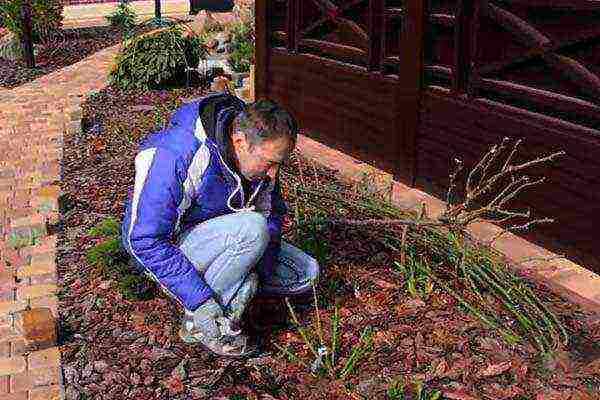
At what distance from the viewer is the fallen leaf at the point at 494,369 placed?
10.9ft

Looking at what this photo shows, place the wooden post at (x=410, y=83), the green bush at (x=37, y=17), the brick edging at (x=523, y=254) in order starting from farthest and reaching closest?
the green bush at (x=37, y=17), the wooden post at (x=410, y=83), the brick edging at (x=523, y=254)

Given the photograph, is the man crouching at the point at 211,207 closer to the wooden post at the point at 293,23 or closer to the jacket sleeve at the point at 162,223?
the jacket sleeve at the point at 162,223

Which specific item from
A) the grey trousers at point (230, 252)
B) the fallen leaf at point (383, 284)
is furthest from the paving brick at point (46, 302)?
the fallen leaf at point (383, 284)

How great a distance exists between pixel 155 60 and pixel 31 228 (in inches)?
190

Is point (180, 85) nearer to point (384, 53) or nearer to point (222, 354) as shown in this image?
point (384, 53)

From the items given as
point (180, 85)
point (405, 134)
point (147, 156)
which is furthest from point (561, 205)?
point (180, 85)

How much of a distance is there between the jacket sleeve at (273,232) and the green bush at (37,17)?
10.1 metres

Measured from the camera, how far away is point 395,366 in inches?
135

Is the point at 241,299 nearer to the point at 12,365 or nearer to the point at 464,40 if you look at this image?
the point at 12,365

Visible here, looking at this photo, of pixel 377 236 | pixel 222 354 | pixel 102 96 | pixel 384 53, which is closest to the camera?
pixel 222 354

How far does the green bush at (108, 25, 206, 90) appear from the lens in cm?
967

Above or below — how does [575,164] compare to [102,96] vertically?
above

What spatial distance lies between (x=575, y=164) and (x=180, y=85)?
21.3ft

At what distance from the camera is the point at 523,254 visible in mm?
4641
